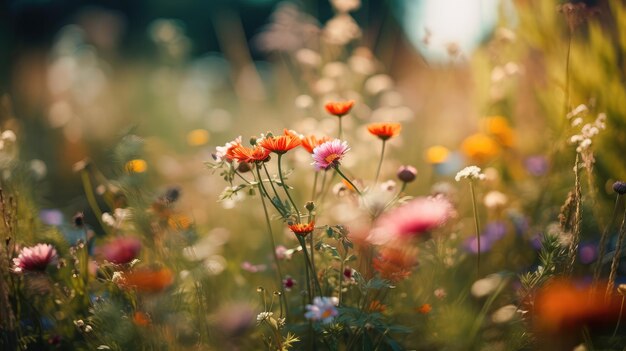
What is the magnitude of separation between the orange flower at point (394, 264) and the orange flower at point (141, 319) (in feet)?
1.96

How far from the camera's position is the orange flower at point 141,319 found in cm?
131

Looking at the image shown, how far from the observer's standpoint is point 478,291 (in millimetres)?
1494

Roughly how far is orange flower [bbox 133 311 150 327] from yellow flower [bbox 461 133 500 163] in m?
1.63

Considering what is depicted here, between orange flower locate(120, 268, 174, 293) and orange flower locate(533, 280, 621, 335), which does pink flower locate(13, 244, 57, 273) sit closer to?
orange flower locate(120, 268, 174, 293)

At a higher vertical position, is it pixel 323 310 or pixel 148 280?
pixel 148 280

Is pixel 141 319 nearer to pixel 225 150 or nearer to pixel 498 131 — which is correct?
pixel 225 150

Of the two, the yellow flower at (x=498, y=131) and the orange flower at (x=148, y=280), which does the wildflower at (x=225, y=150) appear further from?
the yellow flower at (x=498, y=131)

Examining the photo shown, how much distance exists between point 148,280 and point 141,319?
166mm

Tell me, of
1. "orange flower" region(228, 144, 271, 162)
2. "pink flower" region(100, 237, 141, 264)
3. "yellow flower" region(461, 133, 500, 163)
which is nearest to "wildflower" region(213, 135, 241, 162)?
"orange flower" region(228, 144, 271, 162)

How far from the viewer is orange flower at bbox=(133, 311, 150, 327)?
131 centimetres

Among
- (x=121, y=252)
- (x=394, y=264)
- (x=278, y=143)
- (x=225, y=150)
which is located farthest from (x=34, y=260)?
(x=394, y=264)

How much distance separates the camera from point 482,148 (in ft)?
7.95

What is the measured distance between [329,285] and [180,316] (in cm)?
42

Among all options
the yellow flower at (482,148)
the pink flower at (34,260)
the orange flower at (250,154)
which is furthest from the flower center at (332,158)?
the yellow flower at (482,148)
